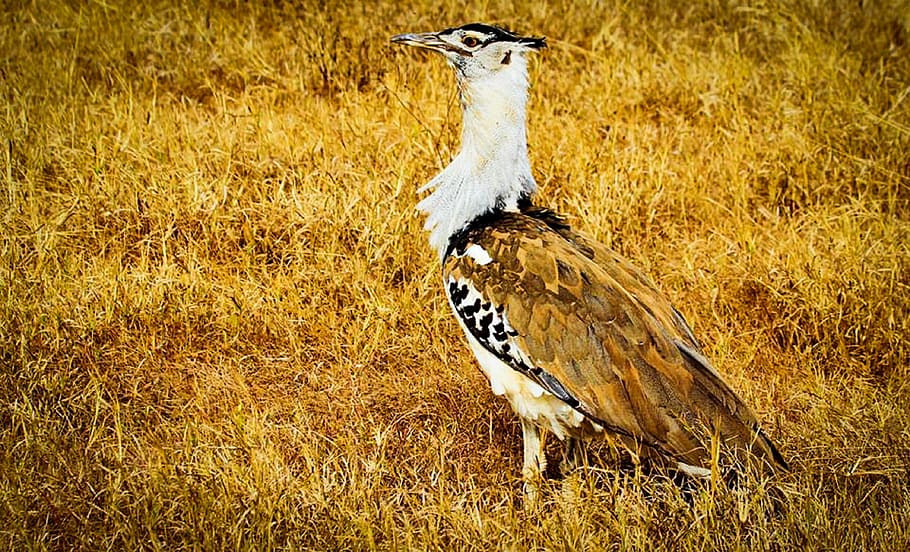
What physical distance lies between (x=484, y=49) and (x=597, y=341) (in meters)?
0.88

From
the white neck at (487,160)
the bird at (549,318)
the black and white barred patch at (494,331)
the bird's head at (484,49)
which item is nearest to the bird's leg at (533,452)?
the bird at (549,318)

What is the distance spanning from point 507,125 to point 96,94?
1.99 m

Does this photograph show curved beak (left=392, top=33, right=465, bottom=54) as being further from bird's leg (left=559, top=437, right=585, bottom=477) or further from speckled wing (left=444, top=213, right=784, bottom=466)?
bird's leg (left=559, top=437, right=585, bottom=477)

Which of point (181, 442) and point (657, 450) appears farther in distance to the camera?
point (181, 442)

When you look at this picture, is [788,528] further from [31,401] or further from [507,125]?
[31,401]

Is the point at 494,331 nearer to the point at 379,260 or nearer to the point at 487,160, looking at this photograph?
the point at 487,160

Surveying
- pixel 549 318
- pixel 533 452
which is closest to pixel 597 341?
pixel 549 318

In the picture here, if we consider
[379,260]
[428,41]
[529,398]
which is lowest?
[379,260]

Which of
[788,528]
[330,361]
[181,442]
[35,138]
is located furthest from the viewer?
[35,138]

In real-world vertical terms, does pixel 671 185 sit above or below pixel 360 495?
above

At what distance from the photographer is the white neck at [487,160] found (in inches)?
121

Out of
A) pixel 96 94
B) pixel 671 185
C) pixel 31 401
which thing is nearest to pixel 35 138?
pixel 96 94

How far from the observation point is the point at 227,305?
359 centimetres

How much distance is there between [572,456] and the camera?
10.2 ft
